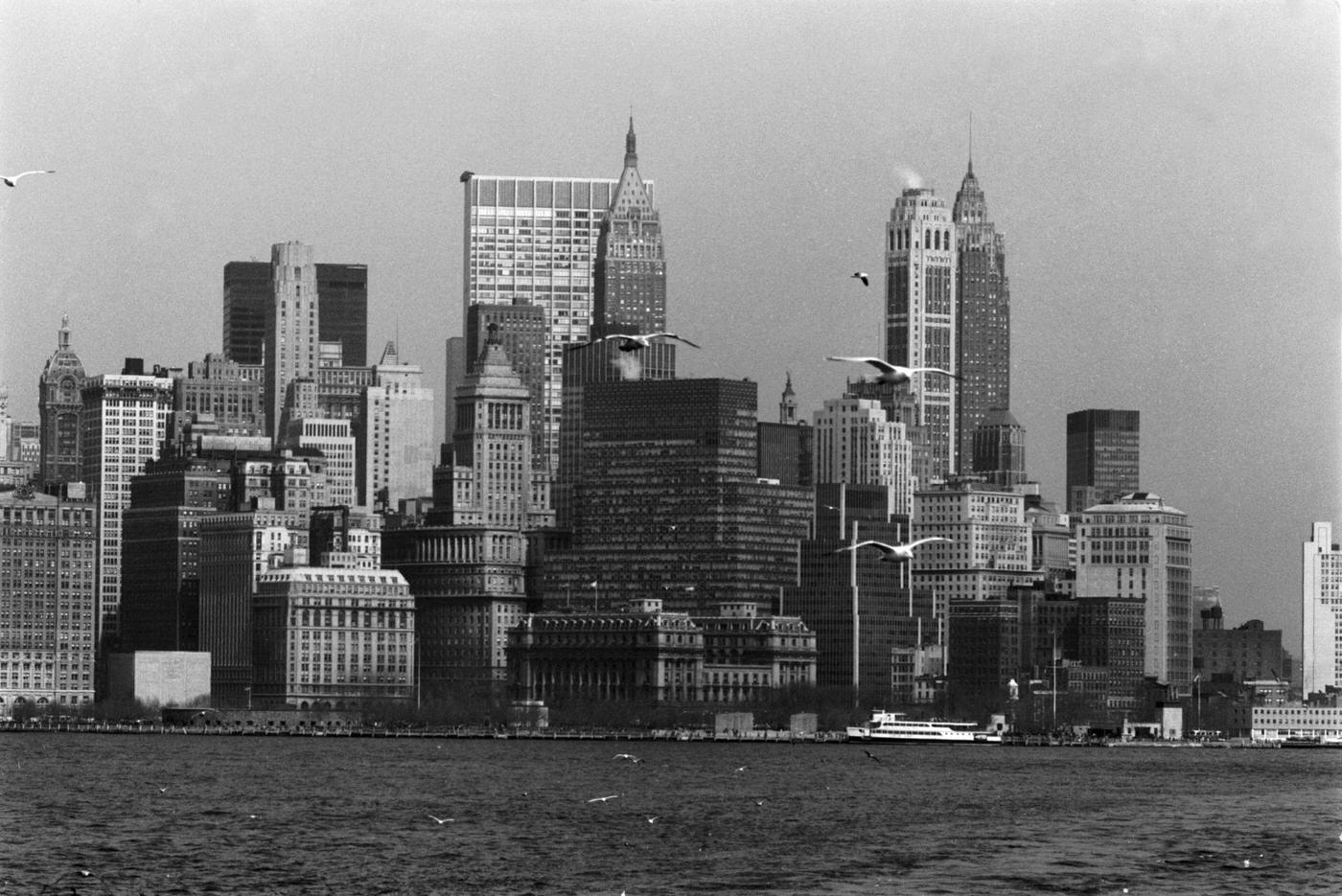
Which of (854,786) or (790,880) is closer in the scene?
(790,880)

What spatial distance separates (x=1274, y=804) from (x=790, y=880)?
63360 millimetres

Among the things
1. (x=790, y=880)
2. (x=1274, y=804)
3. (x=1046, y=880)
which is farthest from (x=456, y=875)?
(x=1274, y=804)

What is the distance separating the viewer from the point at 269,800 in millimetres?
175000

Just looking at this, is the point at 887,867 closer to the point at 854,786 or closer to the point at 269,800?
the point at 269,800

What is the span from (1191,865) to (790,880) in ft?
59.5

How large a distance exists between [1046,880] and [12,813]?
52.6m

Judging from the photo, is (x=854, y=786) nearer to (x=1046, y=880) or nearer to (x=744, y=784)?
(x=744, y=784)

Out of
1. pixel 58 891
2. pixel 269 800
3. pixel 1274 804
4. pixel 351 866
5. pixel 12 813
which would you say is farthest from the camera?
pixel 1274 804

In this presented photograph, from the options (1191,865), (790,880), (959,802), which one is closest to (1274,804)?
(959,802)

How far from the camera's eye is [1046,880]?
428 ft

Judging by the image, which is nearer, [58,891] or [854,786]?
[58,891]

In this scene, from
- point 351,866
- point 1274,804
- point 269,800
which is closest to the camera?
point 351,866

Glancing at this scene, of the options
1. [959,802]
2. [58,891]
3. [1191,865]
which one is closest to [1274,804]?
[959,802]

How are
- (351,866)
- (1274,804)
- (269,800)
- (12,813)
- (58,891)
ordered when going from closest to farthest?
(58,891) → (351,866) → (12,813) → (269,800) → (1274,804)
